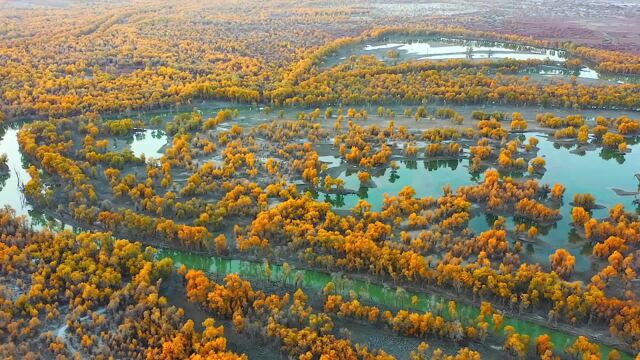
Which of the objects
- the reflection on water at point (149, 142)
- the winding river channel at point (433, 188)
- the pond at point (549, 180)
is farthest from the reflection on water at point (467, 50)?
the reflection on water at point (149, 142)

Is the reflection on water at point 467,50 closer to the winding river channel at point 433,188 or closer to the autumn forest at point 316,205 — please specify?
the autumn forest at point 316,205

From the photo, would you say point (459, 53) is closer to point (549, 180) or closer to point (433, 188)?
point (549, 180)

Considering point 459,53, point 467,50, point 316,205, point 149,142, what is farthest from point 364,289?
point 467,50

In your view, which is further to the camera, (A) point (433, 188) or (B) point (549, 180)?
(B) point (549, 180)

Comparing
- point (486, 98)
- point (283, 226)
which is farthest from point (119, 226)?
point (486, 98)

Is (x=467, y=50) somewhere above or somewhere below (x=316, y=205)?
above

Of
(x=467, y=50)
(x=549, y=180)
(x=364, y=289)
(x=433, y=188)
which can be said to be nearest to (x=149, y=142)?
(x=433, y=188)

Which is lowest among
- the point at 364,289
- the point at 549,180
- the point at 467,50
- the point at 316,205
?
the point at 364,289

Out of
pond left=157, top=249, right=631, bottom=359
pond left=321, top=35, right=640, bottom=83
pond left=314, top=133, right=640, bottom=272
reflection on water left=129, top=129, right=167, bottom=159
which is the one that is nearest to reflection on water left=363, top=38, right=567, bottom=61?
pond left=321, top=35, right=640, bottom=83

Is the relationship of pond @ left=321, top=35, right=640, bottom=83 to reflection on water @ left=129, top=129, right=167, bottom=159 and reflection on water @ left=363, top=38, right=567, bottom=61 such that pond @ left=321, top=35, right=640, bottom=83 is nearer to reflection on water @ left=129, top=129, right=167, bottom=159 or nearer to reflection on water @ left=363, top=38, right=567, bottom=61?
reflection on water @ left=363, top=38, right=567, bottom=61

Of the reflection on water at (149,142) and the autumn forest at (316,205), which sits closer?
the autumn forest at (316,205)

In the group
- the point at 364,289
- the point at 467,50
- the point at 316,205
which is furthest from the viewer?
the point at 467,50

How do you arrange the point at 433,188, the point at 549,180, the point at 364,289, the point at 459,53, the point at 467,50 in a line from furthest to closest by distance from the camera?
1. the point at 467,50
2. the point at 459,53
3. the point at 549,180
4. the point at 433,188
5. the point at 364,289

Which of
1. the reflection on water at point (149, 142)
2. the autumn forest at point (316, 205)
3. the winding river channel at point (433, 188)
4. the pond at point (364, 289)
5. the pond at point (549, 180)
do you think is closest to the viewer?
the autumn forest at point (316, 205)
